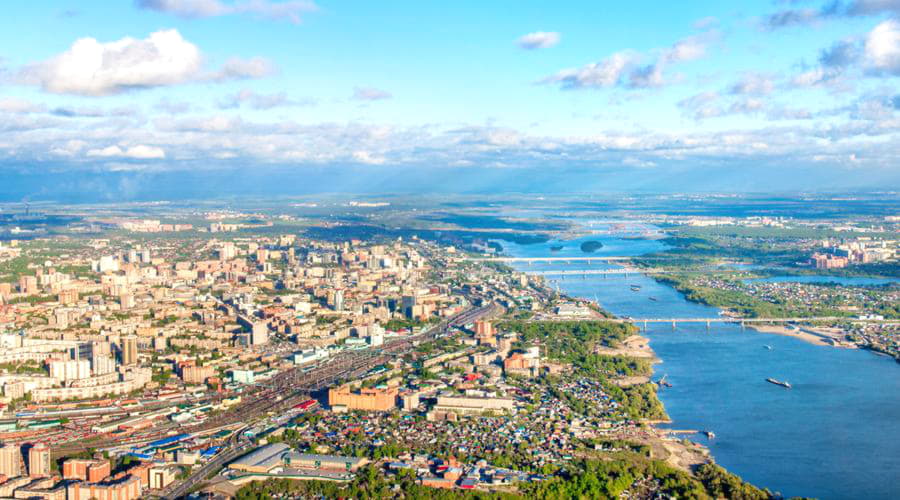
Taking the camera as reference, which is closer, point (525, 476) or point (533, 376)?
point (525, 476)

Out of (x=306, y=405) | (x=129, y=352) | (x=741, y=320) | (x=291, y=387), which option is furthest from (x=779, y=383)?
(x=129, y=352)

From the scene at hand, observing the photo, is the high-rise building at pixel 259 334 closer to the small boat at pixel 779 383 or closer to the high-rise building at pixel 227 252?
the small boat at pixel 779 383

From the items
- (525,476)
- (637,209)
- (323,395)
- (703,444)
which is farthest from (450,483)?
(637,209)

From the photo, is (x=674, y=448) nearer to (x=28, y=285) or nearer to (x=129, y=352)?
(x=129, y=352)

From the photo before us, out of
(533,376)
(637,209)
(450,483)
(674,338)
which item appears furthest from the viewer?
(637,209)

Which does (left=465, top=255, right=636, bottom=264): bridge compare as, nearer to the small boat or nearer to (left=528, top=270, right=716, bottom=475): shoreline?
the small boat

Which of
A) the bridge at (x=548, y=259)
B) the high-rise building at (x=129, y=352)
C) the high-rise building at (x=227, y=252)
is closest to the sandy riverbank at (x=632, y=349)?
the high-rise building at (x=129, y=352)

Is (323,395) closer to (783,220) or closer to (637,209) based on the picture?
(783,220)
